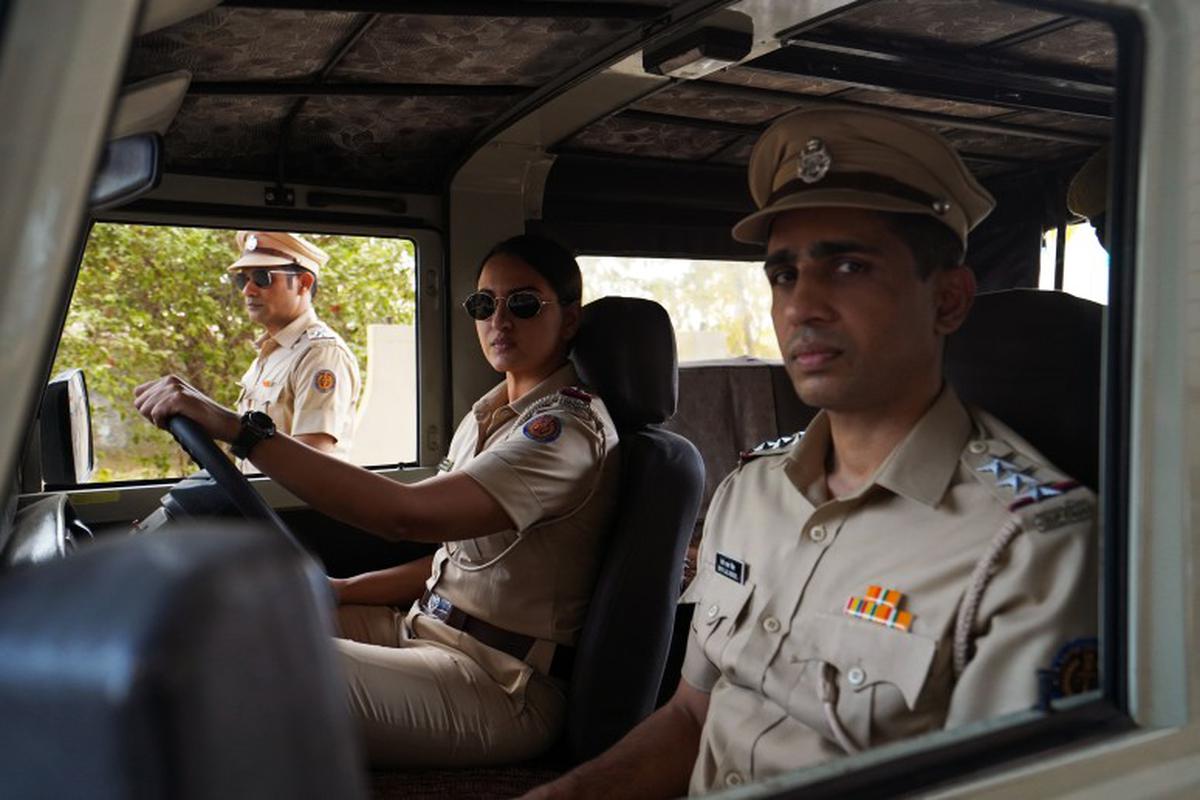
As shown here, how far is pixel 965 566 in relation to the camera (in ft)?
4.49

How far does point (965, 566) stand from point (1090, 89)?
1.79m

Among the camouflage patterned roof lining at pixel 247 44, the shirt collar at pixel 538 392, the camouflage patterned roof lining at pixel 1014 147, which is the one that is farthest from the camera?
the camouflage patterned roof lining at pixel 1014 147

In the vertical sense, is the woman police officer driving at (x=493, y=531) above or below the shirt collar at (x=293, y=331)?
below

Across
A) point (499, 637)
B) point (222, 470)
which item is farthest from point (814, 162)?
point (499, 637)

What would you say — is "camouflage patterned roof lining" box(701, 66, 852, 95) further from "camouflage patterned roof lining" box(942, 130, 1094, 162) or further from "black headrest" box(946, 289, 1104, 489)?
"black headrest" box(946, 289, 1104, 489)

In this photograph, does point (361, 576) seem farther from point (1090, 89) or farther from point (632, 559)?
point (1090, 89)

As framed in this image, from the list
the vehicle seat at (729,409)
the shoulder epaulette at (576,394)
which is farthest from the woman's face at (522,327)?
the vehicle seat at (729,409)

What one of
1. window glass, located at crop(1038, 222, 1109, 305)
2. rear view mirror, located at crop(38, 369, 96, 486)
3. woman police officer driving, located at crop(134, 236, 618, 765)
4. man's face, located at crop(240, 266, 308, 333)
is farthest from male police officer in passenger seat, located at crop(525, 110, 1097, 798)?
man's face, located at crop(240, 266, 308, 333)

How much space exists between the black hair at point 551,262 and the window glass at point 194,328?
0.62 meters

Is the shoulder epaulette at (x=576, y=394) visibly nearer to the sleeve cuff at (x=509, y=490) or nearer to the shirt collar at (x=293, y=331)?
the sleeve cuff at (x=509, y=490)

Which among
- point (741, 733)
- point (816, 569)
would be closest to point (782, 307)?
point (816, 569)

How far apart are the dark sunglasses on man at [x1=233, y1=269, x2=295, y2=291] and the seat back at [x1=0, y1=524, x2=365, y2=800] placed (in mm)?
2648

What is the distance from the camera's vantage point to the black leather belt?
7.91 feet

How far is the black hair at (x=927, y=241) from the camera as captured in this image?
5.38ft
